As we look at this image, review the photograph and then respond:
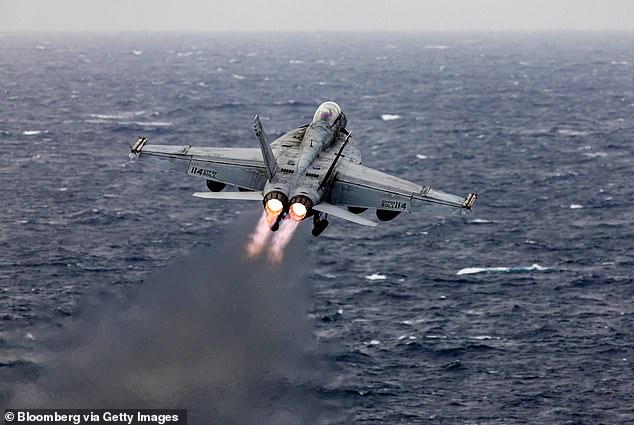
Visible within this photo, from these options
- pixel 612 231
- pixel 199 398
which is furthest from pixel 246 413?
pixel 612 231

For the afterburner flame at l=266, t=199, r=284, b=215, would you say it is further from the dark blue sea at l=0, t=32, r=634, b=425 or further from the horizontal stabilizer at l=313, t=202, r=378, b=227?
the dark blue sea at l=0, t=32, r=634, b=425

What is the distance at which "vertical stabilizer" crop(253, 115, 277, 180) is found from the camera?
53.2m

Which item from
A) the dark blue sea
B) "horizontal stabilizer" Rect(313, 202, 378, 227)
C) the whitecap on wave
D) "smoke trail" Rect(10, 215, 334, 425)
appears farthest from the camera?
the whitecap on wave

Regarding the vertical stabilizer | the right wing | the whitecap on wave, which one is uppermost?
the vertical stabilizer

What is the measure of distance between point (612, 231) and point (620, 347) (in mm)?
40278

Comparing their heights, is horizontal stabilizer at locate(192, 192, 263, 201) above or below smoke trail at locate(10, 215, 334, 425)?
above

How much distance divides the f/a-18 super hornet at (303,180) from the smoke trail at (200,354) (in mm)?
41302

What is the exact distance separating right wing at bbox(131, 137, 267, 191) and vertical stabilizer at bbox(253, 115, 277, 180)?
2.64 meters

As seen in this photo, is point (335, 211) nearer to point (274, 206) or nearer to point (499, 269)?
point (274, 206)

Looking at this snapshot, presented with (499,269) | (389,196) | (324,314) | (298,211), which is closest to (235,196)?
(298,211)

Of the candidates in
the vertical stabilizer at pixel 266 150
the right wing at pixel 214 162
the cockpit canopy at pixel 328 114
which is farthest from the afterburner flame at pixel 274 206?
the cockpit canopy at pixel 328 114

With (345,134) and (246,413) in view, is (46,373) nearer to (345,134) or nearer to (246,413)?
(246,413)

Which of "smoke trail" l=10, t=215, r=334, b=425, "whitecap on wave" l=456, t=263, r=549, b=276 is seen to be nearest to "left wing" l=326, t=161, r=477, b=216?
"smoke trail" l=10, t=215, r=334, b=425

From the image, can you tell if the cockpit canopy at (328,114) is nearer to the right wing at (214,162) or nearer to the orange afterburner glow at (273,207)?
the right wing at (214,162)
